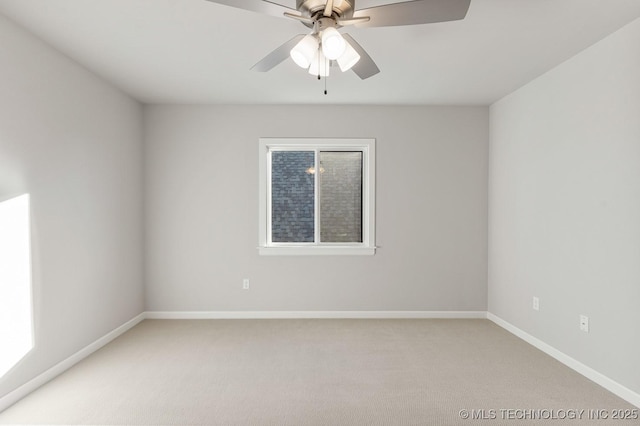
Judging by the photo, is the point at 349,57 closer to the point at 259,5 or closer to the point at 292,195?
the point at 259,5

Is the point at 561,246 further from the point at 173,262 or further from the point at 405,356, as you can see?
the point at 173,262

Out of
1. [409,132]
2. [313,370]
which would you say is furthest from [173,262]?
[409,132]

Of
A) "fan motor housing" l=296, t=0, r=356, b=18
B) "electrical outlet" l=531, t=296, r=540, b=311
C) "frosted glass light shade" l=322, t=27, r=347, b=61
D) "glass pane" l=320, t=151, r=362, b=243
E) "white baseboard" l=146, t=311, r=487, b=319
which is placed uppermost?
"fan motor housing" l=296, t=0, r=356, b=18

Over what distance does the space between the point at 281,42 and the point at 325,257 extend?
239cm

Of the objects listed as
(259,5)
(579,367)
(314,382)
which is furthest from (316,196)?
(579,367)

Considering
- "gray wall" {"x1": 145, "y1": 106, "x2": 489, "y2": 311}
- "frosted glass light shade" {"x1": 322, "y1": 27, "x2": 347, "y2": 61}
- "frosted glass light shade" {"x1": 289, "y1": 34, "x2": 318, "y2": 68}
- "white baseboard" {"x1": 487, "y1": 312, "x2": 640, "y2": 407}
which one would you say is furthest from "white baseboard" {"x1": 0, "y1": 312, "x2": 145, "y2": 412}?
"white baseboard" {"x1": 487, "y1": 312, "x2": 640, "y2": 407}

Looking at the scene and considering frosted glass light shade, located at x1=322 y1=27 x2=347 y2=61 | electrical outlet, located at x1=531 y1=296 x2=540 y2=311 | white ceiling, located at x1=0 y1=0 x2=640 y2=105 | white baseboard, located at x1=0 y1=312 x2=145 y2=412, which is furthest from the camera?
electrical outlet, located at x1=531 y1=296 x2=540 y2=311

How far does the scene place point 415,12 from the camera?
5.45 ft

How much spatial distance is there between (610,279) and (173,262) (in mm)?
4066

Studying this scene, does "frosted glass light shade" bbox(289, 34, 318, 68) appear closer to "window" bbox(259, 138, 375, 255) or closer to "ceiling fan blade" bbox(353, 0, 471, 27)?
"ceiling fan blade" bbox(353, 0, 471, 27)

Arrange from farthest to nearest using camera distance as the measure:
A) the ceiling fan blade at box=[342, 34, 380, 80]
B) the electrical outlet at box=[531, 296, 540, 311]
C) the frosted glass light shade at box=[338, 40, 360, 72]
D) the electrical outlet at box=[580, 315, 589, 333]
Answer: the electrical outlet at box=[531, 296, 540, 311], the electrical outlet at box=[580, 315, 589, 333], the ceiling fan blade at box=[342, 34, 380, 80], the frosted glass light shade at box=[338, 40, 360, 72]

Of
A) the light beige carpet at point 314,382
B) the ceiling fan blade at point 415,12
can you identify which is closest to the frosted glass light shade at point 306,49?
the ceiling fan blade at point 415,12

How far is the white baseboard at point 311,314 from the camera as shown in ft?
13.6

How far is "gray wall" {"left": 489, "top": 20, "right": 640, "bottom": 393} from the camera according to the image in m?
2.39
